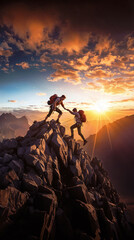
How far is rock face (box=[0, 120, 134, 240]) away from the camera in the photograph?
5816 mm

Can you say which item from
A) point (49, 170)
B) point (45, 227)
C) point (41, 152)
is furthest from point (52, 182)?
point (45, 227)

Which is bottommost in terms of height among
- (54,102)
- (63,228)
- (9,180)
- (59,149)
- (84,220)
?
(84,220)

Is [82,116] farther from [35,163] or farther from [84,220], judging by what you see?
[84,220]

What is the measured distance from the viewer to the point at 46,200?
23.4 feet

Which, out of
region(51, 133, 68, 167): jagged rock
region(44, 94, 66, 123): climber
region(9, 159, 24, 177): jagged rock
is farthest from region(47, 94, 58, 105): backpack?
region(9, 159, 24, 177): jagged rock

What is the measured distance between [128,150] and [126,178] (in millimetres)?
20059

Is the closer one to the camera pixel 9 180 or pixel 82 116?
pixel 9 180

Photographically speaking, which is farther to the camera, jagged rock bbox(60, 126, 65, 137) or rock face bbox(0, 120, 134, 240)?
jagged rock bbox(60, 126, 65, 137)

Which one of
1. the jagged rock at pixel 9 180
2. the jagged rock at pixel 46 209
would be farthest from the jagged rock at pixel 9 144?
the jagged rock at pixel 46 209

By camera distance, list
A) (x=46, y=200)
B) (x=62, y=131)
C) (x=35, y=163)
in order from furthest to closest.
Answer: (x=62, y=131), (x=35, y=163), (x=46, y=200)

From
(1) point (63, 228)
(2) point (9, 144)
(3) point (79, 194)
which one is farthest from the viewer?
(2) point (9, 144)

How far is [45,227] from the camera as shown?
5863 millimetres

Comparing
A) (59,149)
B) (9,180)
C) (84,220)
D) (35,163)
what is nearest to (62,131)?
(59,149)

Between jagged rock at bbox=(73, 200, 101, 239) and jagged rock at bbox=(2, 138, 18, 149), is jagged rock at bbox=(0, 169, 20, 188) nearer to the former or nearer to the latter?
jagged rock at bbox=(73, 200, 101, 239)
